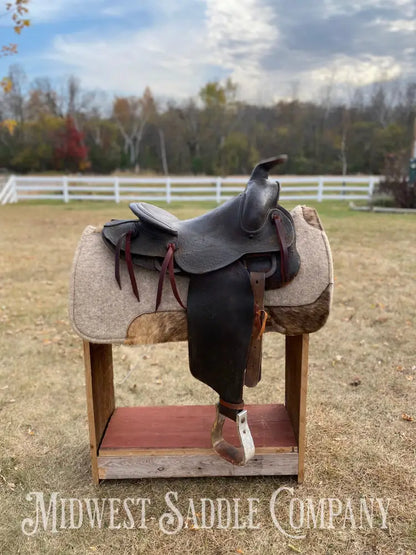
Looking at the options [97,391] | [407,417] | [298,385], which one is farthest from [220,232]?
[407,417]

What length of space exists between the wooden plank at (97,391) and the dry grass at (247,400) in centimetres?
21

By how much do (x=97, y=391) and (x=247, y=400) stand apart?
103cm

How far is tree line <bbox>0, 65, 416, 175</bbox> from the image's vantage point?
1068 inches

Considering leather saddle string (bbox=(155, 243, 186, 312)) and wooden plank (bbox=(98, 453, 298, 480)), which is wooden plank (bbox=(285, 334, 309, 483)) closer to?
wooden plank (bbox=(98, 453, 298, 480))

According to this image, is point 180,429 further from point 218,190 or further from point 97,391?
point 218,190

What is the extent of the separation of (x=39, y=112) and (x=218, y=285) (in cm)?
3423

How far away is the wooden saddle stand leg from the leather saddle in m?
0.24

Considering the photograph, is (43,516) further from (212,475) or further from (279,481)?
(279,481)

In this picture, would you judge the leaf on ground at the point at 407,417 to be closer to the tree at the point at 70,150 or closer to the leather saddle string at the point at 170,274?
the leather saddle string at the point at 170,274

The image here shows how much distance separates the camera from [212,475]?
1.93m

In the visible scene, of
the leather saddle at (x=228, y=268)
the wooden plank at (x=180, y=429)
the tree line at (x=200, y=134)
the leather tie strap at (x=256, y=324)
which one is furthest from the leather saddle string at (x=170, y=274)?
the tree line at (x=200, y=134)

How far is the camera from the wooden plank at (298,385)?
1.86m

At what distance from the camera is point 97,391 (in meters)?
1.97

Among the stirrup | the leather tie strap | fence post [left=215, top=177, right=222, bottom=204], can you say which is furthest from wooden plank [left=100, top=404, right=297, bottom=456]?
fence post [left=215, top=177, right=222, bottom=204]
